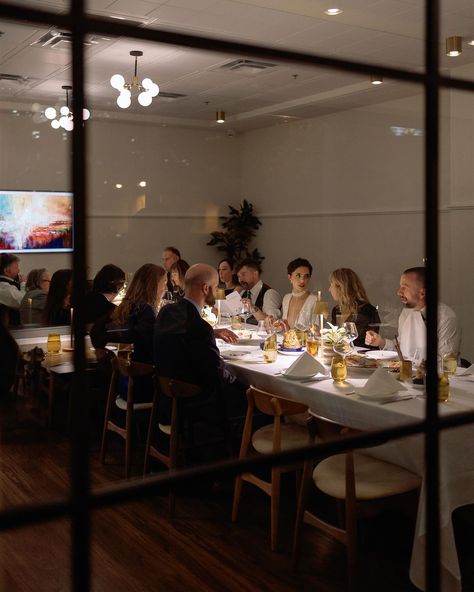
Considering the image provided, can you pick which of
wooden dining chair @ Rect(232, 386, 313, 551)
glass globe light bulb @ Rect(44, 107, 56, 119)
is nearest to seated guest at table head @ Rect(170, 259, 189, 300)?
wooden dining chair @ Rect(232, 386, 313, 551)

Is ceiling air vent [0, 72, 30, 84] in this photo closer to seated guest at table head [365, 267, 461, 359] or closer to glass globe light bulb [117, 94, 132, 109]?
glass globe light bulb [117, 94, 132, 109]

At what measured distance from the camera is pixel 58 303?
3.98ft

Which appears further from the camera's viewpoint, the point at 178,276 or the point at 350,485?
the point at 178,276

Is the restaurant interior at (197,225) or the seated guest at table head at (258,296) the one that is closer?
the restaurant interior at (197,225)

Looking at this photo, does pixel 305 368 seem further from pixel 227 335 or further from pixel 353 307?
pixel 353 307

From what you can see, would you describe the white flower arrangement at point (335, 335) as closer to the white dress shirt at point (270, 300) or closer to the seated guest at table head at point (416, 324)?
the seated guest at table head at point (416, 324)

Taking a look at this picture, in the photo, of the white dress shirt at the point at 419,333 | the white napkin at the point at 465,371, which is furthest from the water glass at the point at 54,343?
the white dress shirt at the point at 419,333

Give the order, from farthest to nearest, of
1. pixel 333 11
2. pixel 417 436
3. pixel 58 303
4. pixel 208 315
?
pixel 333 11, pixel 208 315, pixel 417 436, pixel 58 303

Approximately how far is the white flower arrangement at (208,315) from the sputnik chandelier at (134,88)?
39.6 inches

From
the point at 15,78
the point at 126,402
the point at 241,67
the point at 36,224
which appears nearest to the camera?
the point at 36,224

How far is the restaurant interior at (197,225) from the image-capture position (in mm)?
669

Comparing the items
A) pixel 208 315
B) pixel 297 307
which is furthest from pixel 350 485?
pixel 297 307

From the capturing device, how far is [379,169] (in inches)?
237

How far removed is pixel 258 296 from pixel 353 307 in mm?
536
